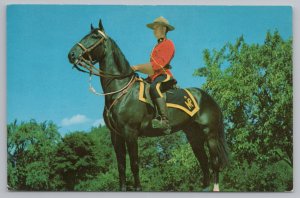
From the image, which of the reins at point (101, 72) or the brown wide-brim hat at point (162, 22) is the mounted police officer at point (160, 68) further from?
the reins at point (101, 72)

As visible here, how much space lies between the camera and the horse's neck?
7.71 meters

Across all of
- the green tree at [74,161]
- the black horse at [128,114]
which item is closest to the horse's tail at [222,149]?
the black horse at [128,114]

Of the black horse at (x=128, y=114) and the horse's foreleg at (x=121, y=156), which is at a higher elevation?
the black horse at (x=128, y=114)

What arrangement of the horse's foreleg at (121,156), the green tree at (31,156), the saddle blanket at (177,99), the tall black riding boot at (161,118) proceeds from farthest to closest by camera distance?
the green tree at (31,156) < the horse's foreleg at (121,156) < the saddle blanket at (177,99) < the tall black riding boot at (161,118)

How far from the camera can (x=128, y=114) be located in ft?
25.1

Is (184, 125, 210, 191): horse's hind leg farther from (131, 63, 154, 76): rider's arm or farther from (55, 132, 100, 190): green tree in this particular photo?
(55, 132, 100, 190): green tree

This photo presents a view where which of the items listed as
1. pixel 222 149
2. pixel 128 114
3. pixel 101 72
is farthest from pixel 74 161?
pixel 222 149

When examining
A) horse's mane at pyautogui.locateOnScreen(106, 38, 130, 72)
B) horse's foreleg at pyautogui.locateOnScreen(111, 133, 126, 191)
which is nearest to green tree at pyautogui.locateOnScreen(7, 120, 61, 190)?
horse's foreleg at pyautogui.locateOnScreen(111, 133, 126, 191)

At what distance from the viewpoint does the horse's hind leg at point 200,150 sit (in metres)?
7.89

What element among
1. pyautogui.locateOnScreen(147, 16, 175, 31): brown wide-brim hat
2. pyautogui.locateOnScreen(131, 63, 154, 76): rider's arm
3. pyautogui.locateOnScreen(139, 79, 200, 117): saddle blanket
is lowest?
pyautogui.locateOnScreen(139, 79, 200, 117): saddle blanket

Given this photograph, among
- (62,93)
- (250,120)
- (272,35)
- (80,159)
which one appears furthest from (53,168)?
(272,35)

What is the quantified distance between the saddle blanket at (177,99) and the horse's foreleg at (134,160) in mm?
453

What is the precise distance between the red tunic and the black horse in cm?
24

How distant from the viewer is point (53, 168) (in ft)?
26.2
